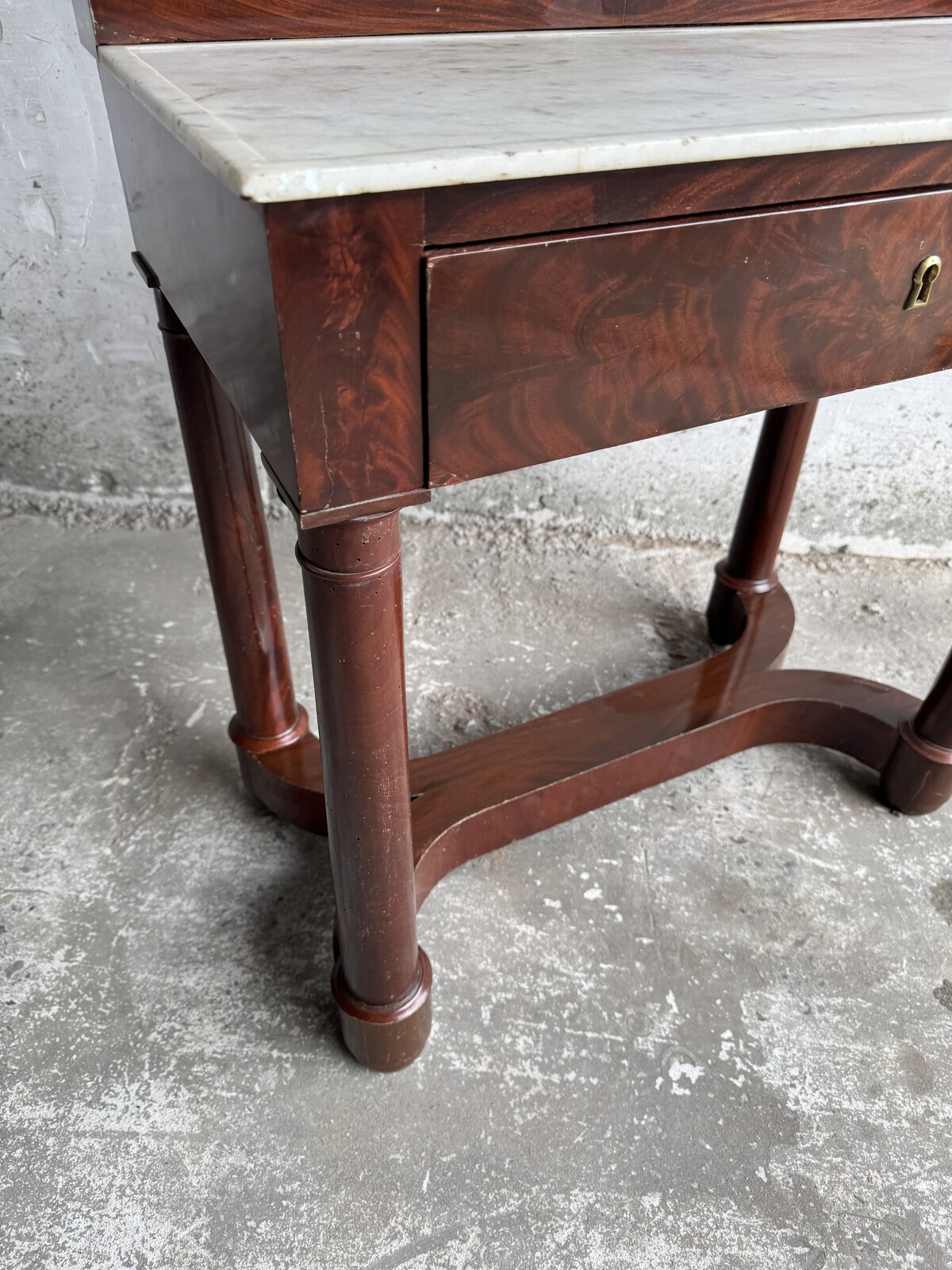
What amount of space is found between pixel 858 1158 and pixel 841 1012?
0.18m

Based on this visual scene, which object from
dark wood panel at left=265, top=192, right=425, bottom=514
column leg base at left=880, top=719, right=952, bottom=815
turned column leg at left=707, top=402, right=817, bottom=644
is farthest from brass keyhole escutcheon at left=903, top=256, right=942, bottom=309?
column leg base at left=880, top=719, right=952, bottom=815

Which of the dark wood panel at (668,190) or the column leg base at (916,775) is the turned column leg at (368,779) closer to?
the dark wood panel at (668,190)

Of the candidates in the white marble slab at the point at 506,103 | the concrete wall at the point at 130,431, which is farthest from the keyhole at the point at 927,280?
the concrete wall at the point at 130,431

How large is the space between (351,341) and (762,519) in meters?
1.17

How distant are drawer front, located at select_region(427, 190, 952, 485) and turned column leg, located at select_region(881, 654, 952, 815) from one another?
704mm

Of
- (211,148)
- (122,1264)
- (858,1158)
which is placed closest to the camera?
(211,148)

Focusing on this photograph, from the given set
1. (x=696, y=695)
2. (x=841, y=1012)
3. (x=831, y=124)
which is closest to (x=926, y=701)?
(x=696, y=695)

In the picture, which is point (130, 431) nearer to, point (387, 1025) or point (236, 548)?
point (236, 548)

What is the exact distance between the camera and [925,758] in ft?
4.39

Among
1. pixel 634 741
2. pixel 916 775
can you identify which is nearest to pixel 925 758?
pixel 916 775

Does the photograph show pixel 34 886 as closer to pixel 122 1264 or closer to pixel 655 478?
pixel 122 1264

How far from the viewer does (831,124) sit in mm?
611

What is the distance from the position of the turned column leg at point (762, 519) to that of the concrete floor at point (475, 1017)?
16 cm

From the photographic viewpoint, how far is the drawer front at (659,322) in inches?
23.6
